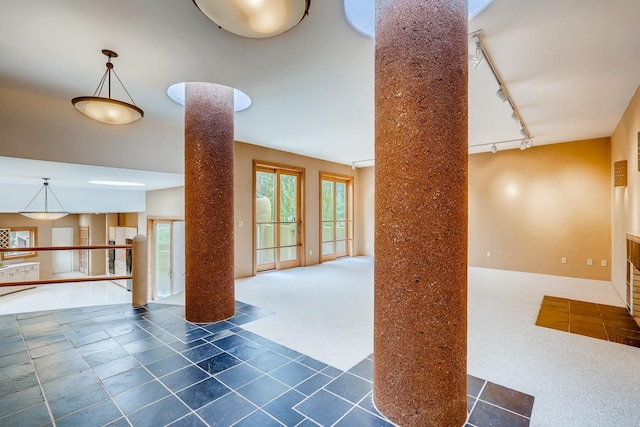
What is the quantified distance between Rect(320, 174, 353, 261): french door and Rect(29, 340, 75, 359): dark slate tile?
19.5ft

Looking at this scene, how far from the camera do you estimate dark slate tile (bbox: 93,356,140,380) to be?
238 centimetres

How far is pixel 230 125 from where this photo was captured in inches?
142

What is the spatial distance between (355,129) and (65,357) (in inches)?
196

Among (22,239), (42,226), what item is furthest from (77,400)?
(22,239)

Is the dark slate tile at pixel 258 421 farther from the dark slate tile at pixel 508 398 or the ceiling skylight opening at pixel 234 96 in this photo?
the ceiling skylight opening at pixel 234 96

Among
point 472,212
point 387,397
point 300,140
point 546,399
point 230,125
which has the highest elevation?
point 300,140

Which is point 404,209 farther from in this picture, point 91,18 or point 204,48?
point 91,18

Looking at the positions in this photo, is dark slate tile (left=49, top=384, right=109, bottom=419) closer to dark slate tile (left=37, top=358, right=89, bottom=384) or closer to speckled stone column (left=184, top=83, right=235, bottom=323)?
dark slate tile (left=37, top=358, right=89, bottom=384)

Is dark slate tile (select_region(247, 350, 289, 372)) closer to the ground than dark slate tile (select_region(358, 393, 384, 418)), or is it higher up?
closer to the ground

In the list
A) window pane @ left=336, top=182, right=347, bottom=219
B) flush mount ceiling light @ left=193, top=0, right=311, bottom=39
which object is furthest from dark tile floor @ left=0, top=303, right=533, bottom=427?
window pane @ left=336, top=182, right=347, bottom=219

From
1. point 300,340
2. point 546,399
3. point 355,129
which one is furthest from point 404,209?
point 355,129

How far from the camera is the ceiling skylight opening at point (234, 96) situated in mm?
3729

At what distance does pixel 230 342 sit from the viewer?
2990 millimetres

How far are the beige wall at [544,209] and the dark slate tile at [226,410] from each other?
7.03 meters
